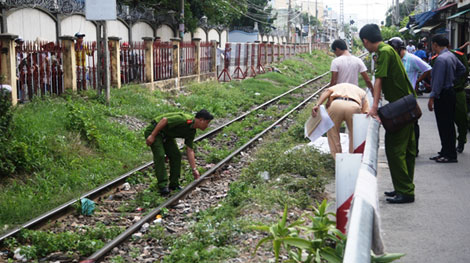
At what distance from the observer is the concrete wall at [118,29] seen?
80.0 ft

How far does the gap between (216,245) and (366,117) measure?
2.24 m

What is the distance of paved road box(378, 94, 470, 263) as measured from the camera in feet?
17.2

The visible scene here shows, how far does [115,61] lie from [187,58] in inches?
287

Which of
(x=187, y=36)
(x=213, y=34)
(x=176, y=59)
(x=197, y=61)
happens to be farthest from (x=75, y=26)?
(x=213, y=34)

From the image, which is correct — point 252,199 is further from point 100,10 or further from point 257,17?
point 257,17

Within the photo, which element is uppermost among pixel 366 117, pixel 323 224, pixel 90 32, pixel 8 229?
pixel 90 32

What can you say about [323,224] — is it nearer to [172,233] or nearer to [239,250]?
[239,250]

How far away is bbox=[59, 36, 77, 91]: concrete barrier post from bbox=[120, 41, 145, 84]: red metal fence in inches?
132

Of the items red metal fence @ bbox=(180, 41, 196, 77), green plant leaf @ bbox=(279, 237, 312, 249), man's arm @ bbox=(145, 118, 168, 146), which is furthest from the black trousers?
red metal fence @ bbox=(180, 41, 196, 77)

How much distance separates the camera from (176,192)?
8.57 meters

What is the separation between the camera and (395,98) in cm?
686

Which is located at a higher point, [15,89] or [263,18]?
[263,18]

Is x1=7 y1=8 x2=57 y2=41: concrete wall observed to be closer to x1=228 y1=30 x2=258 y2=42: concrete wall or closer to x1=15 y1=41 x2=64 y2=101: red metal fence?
x1=15 y1=41 x2=64 y2=101: red metal fence

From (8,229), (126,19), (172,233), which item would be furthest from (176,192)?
(126,19)
